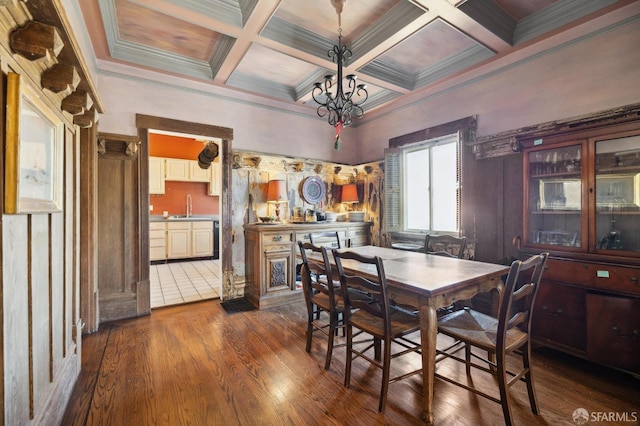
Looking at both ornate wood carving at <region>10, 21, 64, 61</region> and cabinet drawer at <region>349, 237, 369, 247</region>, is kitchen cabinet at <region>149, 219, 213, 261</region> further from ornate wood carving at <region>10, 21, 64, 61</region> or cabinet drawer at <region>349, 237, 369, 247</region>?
ornate wood carving at <region>10, 21, 64, 61</region>

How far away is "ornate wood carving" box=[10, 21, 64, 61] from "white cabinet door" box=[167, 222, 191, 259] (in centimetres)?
586

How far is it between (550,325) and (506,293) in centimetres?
144

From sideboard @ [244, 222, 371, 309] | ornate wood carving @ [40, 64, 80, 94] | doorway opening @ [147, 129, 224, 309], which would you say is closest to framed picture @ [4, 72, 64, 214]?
ornate wood carving @ [40, 64, 80, 94]

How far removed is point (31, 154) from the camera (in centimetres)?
127

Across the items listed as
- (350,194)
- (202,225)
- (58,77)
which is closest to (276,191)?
(350,194)

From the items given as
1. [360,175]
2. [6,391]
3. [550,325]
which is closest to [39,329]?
[6,391]

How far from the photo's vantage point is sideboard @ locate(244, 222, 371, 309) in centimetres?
362

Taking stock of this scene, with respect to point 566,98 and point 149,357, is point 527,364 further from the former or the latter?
point 149,357

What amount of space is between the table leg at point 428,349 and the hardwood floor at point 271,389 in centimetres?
10

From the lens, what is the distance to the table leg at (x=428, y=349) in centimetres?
165

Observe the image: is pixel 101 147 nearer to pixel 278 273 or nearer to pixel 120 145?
pixel 120 145

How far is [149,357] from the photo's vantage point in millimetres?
2406

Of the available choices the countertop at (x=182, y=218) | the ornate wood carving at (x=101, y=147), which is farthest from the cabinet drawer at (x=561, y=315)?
the countertop at (x=182, y=218)

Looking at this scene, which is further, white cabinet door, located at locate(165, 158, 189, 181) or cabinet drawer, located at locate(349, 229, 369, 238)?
white cabinet door, located at locate(165, 158, 189, 181)
